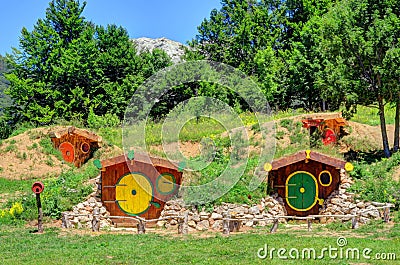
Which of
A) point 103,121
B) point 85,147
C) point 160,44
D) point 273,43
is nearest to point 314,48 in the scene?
point 273,43

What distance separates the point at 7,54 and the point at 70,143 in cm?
1684

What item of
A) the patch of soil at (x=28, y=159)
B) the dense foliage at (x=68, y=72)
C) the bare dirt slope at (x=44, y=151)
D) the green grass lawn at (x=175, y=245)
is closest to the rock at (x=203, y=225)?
the green grass lawn at (x=175, y=245)

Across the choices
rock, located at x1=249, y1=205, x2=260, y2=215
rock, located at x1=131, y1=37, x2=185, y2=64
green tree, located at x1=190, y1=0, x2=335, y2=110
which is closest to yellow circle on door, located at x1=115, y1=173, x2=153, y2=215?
rock, located at x1=249, y1=205, x2=260, y2=215

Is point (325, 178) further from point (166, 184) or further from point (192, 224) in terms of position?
point (166, 184)

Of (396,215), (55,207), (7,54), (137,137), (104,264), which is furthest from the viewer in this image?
(7,54)

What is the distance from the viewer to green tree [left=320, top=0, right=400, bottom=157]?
22.9 meters

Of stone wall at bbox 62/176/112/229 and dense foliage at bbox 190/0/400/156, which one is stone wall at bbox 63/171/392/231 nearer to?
stone wall at bbox 62/176/112/229

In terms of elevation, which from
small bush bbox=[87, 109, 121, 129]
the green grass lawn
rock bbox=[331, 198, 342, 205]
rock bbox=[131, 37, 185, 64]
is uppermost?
rock bbox=[131, 37, 185, 64]

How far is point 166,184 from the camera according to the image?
19609 mm

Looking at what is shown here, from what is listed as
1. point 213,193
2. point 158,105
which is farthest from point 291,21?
point 213,193

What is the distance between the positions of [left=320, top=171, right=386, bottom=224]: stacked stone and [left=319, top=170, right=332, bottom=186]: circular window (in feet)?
1.45

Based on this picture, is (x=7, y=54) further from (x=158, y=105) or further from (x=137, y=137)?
(x=137, y=137)

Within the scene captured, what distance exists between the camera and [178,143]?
98.4ft

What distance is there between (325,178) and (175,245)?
803cm
